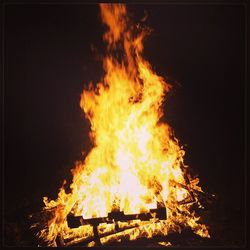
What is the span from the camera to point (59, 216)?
1.75 m

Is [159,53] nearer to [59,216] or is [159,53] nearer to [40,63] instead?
[40,63]

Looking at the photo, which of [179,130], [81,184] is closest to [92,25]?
[179,130]

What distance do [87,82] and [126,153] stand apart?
1.32 feet

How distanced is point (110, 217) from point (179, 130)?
549 mm

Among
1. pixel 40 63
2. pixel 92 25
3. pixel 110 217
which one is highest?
pixel 92 25

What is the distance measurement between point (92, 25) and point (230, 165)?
3.20 ft

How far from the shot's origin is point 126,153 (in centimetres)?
177

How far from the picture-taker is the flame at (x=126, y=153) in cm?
176

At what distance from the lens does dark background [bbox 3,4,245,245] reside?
5.70ft

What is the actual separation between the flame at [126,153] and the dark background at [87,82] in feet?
0.17

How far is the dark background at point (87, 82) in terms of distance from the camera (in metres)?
1.74

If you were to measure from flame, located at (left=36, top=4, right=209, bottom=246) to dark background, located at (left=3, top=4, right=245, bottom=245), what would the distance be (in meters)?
A: 0.05

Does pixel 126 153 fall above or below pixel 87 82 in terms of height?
below

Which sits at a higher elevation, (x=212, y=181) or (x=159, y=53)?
(x=159, y=53)
